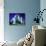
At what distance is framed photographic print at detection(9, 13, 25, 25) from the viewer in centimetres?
592

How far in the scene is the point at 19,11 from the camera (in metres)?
5.93

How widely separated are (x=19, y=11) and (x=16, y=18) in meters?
0.33

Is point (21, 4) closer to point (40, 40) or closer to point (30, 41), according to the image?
point (30, 41)

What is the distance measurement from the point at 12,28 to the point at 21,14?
0.72 m

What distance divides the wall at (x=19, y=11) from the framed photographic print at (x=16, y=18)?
0.13 metres

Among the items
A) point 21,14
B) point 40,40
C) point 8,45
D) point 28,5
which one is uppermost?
point 28,5

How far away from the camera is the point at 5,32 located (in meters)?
5.92

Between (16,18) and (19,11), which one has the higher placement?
(19,11)

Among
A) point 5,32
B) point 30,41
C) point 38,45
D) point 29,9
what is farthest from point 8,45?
point 29,9

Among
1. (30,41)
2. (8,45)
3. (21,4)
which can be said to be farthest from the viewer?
(21,4)

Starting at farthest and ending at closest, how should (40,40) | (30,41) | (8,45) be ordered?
1. (8,45)
2. (30,41)
3. (40,40)

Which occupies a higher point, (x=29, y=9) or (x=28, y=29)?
(x=29, y=9)

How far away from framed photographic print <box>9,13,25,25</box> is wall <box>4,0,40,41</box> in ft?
0.44

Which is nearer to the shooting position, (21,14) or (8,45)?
(8,45)
